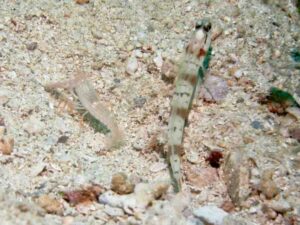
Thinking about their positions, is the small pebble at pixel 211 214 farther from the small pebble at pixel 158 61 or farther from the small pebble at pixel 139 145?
the small pebble at pixel 158 61

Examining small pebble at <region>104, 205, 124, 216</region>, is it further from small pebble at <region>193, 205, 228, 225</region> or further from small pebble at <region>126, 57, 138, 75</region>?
small pebble at <region>126, 57, 138, 75</region>

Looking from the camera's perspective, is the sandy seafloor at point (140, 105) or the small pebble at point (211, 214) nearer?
the small pebble at point (211, 214)

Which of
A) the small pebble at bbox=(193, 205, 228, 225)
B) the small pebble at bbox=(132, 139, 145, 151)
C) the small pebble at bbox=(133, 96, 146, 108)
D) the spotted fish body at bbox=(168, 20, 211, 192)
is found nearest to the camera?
the small pebble at bbox=(193, 205, 228, 225)

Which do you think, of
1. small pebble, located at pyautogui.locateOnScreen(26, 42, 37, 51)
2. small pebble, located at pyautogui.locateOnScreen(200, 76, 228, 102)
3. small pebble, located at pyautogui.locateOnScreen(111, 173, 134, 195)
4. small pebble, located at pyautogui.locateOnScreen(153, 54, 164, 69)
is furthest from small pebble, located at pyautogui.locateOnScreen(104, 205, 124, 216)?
small pebble, located at pyautogui.locateOnScreen(26, 42, 37, 51)

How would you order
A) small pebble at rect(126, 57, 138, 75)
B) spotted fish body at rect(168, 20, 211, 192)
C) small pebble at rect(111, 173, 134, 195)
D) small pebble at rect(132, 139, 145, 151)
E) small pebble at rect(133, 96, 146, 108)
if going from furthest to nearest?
small pebble at rect(126, 57, 138, 75) → small pebble at rect(133, 96, 146, 108) → small pebble at rect(132, 139, 145, 151) → spotted fish body at rect(168, 20, 211, 192) → small pebble at rect(111, 173, 134, 195)

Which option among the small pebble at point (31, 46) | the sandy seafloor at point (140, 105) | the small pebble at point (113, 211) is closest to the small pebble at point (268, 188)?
the sandy seafloor at point (140, 105)

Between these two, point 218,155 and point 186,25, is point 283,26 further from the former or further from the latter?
point 218,155

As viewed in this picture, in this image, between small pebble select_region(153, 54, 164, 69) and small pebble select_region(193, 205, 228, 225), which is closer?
small pebble select_region(193, 205, 228, 225)

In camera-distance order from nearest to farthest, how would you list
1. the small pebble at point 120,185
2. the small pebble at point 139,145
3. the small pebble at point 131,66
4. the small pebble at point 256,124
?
the small pebble at point 120,185 → the small pebble at point 139,145 → the small pebble at point 256,124 → the small pebble at point 131,66
